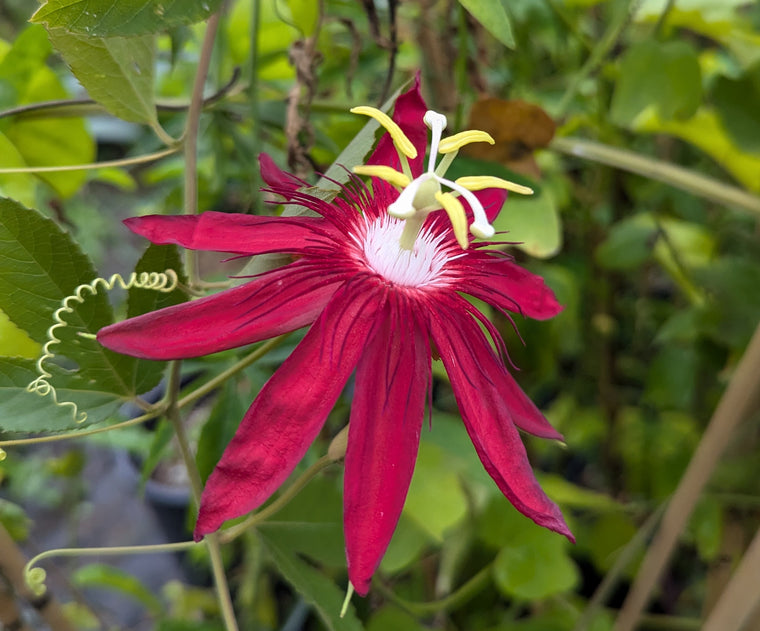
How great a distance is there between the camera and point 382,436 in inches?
11.9

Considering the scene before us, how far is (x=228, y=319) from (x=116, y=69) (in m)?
0.16

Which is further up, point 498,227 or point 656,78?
point 656,78

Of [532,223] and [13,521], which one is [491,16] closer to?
[532,223]

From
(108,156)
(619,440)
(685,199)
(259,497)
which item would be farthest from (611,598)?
(108,156)

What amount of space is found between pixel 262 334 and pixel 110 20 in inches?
6.2

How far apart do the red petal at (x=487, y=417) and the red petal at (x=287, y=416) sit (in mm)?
40

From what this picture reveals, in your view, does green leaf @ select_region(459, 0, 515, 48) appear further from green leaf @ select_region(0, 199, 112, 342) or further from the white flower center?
green leaf @ select_region(0, 199, 112, 342)

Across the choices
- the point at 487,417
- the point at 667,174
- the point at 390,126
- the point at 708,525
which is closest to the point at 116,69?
the point at 390,126

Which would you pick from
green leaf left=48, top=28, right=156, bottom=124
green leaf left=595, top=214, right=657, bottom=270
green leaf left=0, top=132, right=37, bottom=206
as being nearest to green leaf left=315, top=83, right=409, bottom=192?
green leaf left=48, top=28, right=156, bottom=124

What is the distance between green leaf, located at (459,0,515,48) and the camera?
1.15 ft

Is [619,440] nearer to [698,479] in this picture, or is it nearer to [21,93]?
[698,479]

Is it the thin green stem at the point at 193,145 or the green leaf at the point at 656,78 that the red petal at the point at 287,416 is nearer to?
the thin green stem at the point at 193,145

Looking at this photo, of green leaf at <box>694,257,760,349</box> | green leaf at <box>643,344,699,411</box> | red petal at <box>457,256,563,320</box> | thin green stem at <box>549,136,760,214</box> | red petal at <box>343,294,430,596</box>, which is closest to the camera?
red petal at <box>343,294,430,596</box>

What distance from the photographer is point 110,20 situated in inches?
12.5
